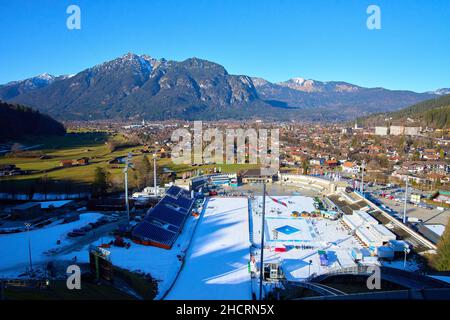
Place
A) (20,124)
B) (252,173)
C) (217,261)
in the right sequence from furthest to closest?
(20,124) → (252,173) → (217,261)

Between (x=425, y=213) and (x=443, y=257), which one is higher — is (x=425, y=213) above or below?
below

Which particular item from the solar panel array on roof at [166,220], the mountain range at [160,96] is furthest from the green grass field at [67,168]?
the mountain range at [160,96]

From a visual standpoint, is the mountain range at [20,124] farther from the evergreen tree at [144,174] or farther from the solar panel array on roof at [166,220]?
the solar panel array on roof at [166,220]

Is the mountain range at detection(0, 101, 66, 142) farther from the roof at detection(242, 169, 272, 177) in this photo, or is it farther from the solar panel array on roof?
the roof at detection(242, 169, 272, 177)

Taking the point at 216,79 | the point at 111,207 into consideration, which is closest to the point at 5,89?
the point at 216,79

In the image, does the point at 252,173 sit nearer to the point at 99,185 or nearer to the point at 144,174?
the point at 144,174


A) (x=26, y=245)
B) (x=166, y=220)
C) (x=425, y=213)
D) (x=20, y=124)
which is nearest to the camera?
(x=26, y=245)

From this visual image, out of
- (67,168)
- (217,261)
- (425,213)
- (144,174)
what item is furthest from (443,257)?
(67,168)
